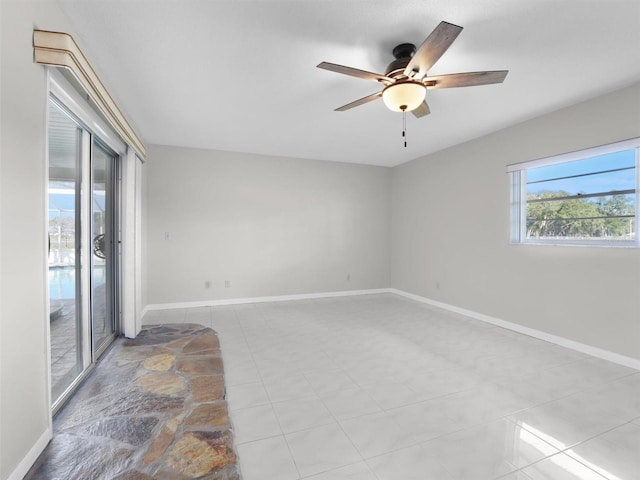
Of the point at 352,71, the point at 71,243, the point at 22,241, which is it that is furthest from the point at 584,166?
the point at 71,243

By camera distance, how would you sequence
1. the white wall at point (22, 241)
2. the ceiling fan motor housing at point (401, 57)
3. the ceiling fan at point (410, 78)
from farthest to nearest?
the ceiling fan motor housing at point (401, 57) → the ceiling fan at point (410, 78) → the white wall at point (22, 241)

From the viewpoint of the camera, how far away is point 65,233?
2.25 meters

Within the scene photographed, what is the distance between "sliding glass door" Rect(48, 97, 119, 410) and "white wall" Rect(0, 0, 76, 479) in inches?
20.1

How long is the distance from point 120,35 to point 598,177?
4.37 m

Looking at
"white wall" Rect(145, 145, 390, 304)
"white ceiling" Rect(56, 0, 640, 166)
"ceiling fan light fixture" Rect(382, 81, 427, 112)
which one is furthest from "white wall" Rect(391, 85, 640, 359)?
"ceiling fan light fixture" Rect(382, 81, 427, 112)

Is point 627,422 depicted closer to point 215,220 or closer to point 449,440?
point 449,440

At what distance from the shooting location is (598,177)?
303 centimetres

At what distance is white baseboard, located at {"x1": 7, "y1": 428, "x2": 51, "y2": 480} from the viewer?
138 cm

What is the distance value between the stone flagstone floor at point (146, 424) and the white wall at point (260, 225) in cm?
203

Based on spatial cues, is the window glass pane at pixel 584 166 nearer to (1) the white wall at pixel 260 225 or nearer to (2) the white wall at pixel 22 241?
(1) the white wall at pixel 260 225

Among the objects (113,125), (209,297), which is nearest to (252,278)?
(209,297)

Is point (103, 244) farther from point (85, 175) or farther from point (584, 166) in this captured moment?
point (584, 166)

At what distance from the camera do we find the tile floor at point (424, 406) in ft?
5.12

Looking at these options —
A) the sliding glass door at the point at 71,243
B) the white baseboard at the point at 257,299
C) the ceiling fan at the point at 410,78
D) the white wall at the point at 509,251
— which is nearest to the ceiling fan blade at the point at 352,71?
the ceiling fan at the point at 410,78
